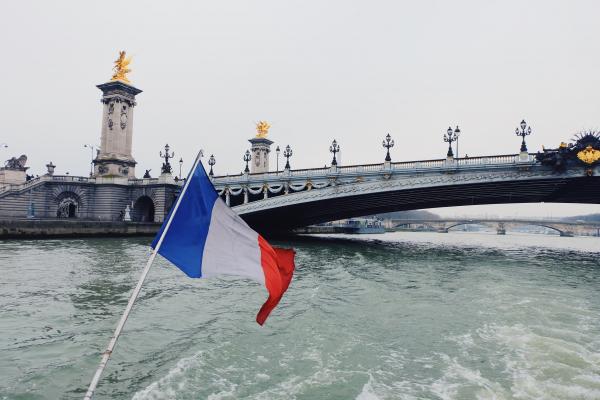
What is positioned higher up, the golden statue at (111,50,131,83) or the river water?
the golden statue at (111,50,131,83)

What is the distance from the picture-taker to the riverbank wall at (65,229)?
97.1ft

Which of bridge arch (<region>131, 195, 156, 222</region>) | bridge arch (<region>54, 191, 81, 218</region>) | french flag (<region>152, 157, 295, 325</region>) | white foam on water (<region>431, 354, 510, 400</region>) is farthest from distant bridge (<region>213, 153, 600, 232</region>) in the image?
french flag (<region>152, 157, 295, 325</region>)

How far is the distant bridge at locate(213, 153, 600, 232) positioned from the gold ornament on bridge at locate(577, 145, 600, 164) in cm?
90

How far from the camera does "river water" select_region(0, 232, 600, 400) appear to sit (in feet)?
19.7

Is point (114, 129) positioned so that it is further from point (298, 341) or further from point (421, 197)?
point (298, 341)

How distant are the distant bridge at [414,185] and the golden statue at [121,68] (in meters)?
17.9

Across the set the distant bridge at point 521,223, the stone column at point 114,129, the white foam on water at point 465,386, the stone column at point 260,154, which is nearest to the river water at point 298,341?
the white foam on water at point 465,386

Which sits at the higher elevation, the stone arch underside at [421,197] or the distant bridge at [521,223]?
the stone arch underside at [421,197]

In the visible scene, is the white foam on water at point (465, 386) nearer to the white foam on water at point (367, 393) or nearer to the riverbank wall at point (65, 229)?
the white foam on water at point (367, 393)

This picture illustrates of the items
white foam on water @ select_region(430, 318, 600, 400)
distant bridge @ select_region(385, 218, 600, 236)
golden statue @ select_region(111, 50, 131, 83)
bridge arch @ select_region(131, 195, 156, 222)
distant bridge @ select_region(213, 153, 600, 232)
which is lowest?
distant bridge @ select_region(385, 218, 600, 236)

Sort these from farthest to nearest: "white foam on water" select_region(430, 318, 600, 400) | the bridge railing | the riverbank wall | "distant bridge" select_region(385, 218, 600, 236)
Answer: "distant bridge" select_region(385, 218, 600, 236), the bridge railing, the riverbank wall, "white foam on water" select_region(430, 318, 600, 400)

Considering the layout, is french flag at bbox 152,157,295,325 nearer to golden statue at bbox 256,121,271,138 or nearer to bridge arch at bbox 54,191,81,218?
bridge arch at bbox 54,191,81,218

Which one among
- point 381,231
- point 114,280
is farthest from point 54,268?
point 381,231

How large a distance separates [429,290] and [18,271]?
15389 millimetres
